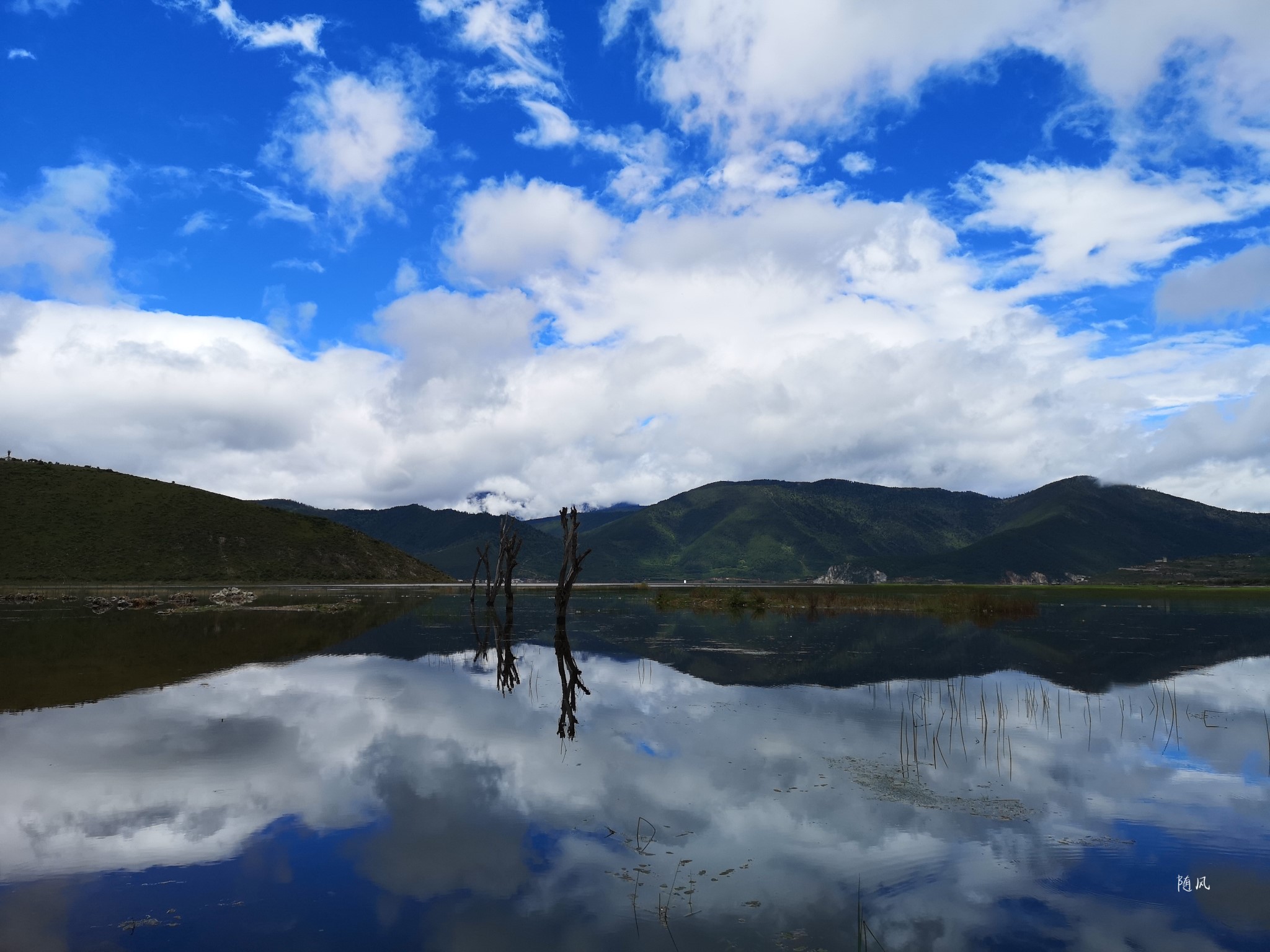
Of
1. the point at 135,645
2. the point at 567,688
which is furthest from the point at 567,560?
the point at 135,645

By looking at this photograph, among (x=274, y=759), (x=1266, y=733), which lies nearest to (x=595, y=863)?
(x=274, y=759)

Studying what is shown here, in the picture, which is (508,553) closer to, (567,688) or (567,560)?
(567,560)

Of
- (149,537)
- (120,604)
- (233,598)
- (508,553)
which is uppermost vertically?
(149,537)

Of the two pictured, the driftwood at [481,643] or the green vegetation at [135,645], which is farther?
the driftwood at [481,643]

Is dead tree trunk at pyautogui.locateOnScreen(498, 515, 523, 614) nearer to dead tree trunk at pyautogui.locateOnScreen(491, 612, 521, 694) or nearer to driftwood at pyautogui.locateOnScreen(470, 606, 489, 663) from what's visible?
driftwood at pyautogui.locateOnScreen(470, 606, 489, 663)

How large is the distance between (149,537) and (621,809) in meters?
129

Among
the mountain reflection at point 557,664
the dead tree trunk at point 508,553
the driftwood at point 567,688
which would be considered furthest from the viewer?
the dead tree trunk at point 508,553

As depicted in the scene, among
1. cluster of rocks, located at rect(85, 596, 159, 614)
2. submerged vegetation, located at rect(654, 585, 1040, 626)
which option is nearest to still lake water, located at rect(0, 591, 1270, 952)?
cluster of rocks, located at rect(85, 596, 159, 614)

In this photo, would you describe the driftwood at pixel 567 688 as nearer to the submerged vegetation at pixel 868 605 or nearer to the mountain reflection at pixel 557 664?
the mountain reflection at pixel 557 664

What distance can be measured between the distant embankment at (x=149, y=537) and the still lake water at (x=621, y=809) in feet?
305

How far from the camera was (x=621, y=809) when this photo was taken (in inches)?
506

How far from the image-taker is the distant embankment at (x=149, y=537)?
343ft

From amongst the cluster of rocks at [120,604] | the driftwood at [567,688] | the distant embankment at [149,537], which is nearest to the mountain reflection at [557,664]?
the driftwood at [567,688]

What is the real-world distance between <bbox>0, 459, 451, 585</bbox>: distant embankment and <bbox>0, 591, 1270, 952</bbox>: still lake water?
305 ft
